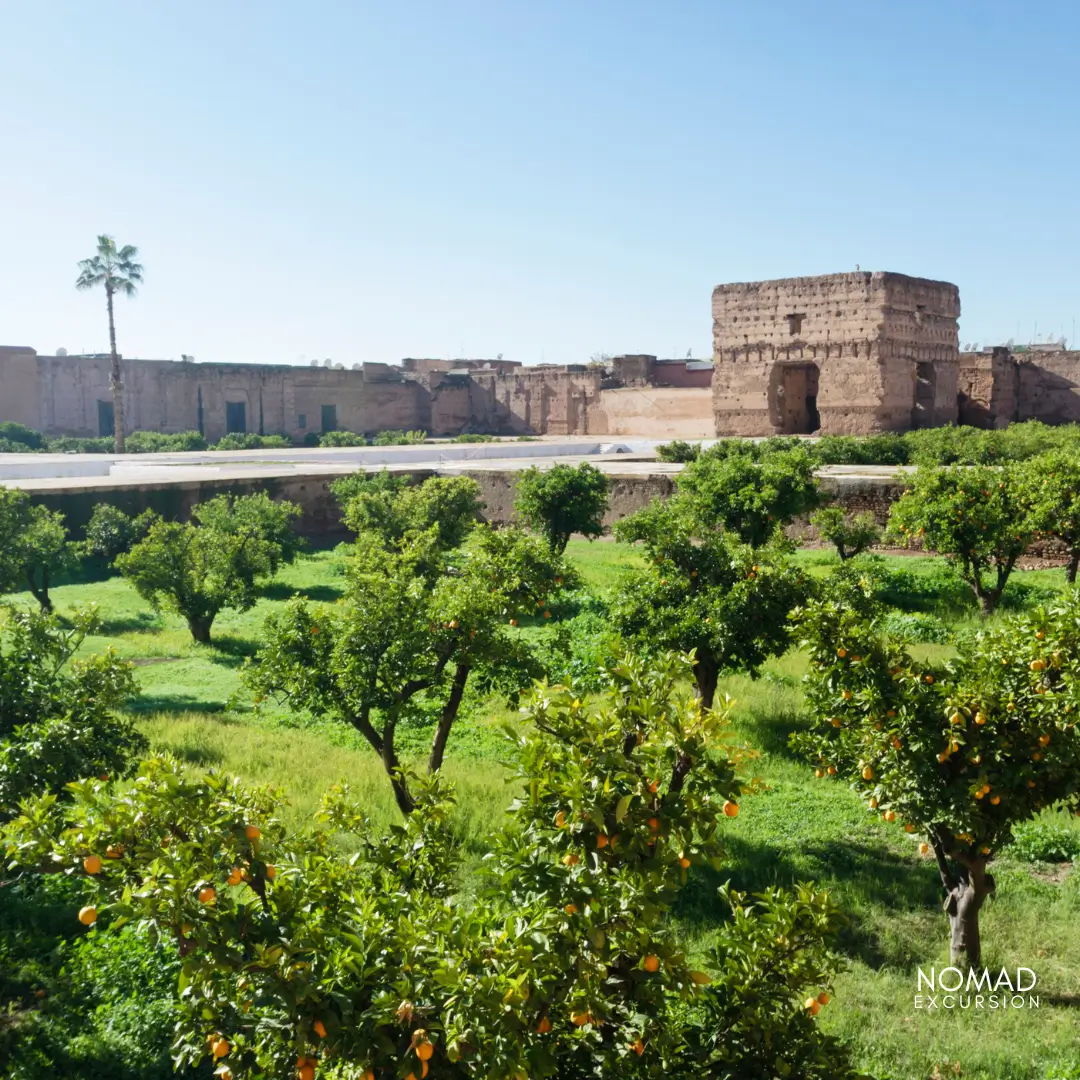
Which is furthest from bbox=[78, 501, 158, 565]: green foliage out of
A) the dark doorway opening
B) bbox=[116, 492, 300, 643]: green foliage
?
the dark doorway opening

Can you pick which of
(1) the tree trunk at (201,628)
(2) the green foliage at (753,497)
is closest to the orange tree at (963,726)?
(2) the green foliage at (753,497)

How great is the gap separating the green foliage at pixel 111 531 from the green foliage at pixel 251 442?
14.3m

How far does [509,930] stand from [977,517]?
1119 cm

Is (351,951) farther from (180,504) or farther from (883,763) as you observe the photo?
(180,504)

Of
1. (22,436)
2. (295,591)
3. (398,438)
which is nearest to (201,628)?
(295,591)

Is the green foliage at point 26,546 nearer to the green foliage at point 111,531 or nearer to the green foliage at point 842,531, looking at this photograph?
the green foliage at point 111,531

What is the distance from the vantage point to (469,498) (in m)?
18.1

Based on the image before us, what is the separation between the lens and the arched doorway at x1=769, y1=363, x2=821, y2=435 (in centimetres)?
2772

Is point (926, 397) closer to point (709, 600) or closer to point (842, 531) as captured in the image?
point (842, 531)

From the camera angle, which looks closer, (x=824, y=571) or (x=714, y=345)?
(x=824, y=571)

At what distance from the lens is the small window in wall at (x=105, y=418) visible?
115 ft

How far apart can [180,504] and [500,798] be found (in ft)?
44.1

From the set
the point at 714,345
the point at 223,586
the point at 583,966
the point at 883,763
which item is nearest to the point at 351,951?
the point at 583,966

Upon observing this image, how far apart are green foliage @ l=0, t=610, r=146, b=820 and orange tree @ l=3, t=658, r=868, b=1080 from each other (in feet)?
6.58
